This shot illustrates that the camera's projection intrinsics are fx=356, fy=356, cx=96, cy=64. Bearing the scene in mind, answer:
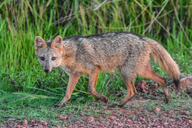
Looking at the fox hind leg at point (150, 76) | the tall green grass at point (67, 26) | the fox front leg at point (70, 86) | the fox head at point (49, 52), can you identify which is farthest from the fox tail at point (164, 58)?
the fox head at point (49, 52)

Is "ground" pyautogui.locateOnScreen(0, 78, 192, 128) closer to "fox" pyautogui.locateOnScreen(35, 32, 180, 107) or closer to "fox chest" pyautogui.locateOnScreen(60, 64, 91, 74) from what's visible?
"fox" pyautogui.locateOnScreen(35, 32, 180, 107)

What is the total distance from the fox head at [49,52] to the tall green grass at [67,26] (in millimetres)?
524

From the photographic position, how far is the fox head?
4.94 metres

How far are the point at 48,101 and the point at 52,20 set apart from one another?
2736 millimetres

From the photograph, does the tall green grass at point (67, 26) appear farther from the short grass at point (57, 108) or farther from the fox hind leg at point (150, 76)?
the fox hind leg at point (150, 76)

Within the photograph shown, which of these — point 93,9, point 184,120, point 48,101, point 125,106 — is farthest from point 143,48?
point 93,9

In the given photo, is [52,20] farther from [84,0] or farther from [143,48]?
[143,48]

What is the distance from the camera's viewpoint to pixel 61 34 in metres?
7.02

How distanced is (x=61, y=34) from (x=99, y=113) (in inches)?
112

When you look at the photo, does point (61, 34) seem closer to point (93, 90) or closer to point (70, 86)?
point (70, 86)

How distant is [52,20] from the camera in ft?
24.4

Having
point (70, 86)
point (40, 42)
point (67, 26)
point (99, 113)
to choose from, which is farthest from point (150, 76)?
point (67, 26)

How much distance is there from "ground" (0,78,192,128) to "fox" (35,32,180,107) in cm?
19

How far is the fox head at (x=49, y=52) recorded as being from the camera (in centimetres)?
494
